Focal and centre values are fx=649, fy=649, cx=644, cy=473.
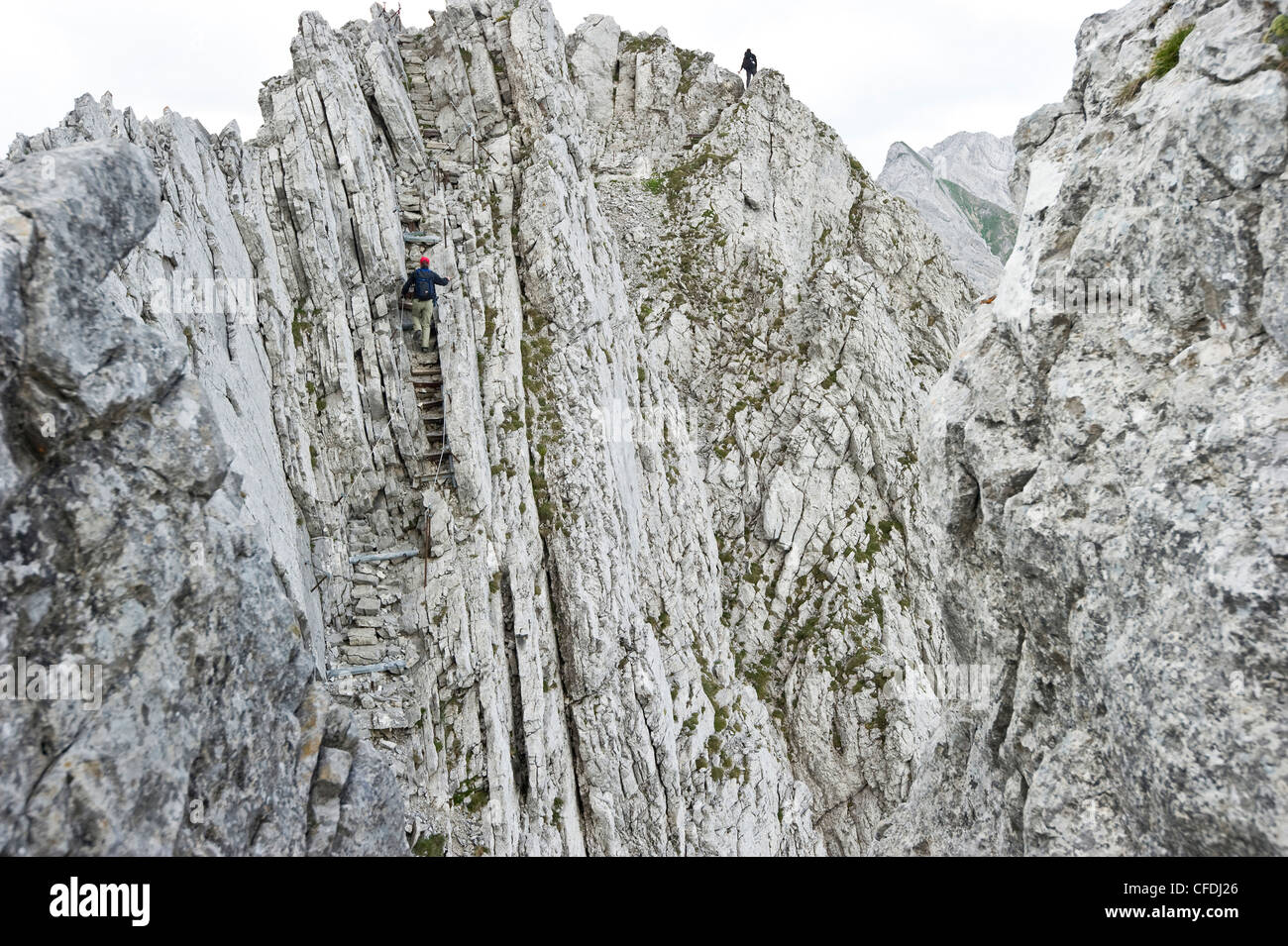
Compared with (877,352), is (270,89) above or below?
above

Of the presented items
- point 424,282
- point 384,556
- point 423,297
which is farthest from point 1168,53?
point 384,556

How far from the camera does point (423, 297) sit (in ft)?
77.9

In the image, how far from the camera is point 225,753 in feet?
30.0

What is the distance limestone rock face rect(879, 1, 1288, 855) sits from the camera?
684cm

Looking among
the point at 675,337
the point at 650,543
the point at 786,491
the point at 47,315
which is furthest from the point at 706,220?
the point at 47,315

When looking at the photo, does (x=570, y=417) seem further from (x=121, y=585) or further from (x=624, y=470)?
(x=121, y=585)

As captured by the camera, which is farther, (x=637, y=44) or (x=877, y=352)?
(x=637, y=44)

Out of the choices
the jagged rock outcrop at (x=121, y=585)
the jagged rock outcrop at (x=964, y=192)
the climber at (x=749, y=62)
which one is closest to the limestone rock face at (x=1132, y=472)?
the jagged rock outcrop at (x=121, y=585)

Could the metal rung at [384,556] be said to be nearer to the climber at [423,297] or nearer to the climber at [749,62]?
the climber at [423,297]

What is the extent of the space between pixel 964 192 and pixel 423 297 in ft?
365

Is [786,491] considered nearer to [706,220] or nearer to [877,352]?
[877,352]

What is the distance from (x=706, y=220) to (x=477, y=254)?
1843 centimetres

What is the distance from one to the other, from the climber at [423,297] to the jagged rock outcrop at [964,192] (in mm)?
52402

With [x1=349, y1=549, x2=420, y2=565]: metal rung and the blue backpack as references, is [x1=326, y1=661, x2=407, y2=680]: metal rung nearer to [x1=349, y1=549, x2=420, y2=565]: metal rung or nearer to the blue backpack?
[x1=349, y1=549, x2=420, y2=565]: metal rung
